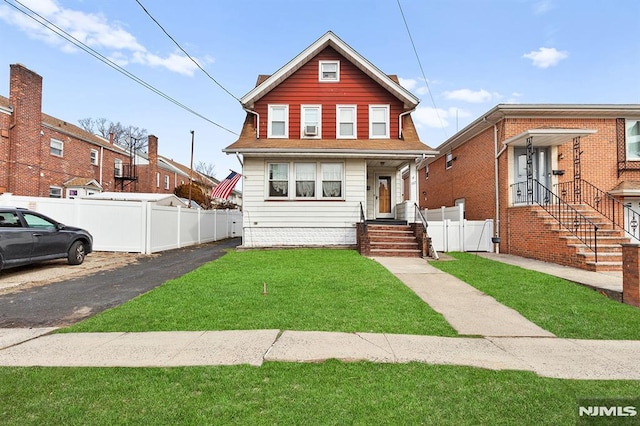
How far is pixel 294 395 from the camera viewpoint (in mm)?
2816

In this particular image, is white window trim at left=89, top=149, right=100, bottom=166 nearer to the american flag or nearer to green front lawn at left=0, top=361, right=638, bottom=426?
the american flag

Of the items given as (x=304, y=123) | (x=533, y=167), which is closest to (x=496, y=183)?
(x=533, y=167)

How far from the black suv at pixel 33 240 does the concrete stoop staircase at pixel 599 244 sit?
14604 mm

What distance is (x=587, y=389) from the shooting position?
9.82 ft

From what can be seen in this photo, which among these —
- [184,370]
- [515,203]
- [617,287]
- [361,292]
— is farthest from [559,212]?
[184,370]

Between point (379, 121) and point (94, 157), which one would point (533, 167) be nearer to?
point (379, 121)

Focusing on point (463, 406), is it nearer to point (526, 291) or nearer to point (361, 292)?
point (361, 292)

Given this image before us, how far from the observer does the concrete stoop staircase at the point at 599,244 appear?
8.69m

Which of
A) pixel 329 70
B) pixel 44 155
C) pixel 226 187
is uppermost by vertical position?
pixel 329 70

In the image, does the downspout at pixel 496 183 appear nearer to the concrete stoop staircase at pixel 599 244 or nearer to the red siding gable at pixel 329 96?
the concrete stoop staircase at pixel 599 244

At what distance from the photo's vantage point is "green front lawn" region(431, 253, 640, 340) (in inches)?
184

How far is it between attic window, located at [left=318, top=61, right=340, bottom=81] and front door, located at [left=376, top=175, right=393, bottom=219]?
5047mm

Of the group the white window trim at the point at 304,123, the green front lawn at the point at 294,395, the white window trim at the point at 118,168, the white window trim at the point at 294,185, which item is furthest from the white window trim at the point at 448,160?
the white window trim at the point at 118,168

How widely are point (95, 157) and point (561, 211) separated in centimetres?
2979
